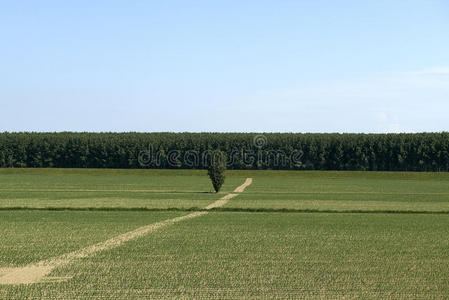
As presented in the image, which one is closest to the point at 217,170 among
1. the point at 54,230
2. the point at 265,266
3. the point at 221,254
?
the point at 54,230

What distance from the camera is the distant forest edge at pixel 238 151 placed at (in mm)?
86875

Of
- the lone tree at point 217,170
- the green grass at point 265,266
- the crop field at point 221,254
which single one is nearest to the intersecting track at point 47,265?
the crop field at point 221,254

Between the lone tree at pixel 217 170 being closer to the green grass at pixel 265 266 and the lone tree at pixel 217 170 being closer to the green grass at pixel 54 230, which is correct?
the green grass at pixel 54 230

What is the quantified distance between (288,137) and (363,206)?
212 ft

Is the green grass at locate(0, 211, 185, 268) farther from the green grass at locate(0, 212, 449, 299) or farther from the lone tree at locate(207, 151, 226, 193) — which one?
the lone tree at locate(207, 151, 226, 193)

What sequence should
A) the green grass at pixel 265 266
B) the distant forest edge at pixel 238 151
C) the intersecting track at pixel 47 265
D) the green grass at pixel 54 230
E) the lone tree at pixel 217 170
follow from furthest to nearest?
the distant forest edge at pixel 238 151 < the lone tree at pixel 217 170 < the green grass at pixel 54 230 < the intersecting track at pixel 47 265 < the green grass at pixel 265 266

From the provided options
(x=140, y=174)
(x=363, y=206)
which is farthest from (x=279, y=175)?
(x=363, y=206)

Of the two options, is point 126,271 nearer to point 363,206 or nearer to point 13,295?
point 13,295

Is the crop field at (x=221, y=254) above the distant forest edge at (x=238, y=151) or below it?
below

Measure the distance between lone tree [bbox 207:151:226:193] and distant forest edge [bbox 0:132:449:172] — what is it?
4927 centimetres

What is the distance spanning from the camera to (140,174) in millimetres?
73312

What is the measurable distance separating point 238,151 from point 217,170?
53.1 metres

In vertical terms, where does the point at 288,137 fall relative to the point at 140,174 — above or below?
above

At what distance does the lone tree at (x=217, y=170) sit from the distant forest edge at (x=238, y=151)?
49273mm
